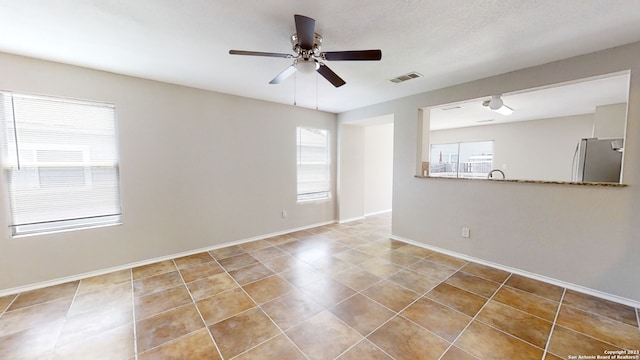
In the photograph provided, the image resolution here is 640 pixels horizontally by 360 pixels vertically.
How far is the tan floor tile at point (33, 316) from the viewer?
1.93m

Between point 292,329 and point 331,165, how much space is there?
371 cm

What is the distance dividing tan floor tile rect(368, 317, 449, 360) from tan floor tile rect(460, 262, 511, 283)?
1.45 metres

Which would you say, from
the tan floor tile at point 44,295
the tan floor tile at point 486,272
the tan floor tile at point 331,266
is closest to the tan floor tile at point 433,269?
the tan floor tile at point 486,272

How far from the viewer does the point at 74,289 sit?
2506mm

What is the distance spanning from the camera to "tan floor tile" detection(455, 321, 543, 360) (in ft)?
5.36

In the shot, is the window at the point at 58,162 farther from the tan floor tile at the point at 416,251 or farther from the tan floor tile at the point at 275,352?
the tan floor tile at the point at 416,251

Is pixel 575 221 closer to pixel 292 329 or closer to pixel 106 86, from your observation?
pixel 292 329

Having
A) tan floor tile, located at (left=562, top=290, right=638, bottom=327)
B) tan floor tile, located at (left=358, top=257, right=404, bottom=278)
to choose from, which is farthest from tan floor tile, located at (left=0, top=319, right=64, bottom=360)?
tan floor tile, located at (left=562, top=290, right=638, bottom=327)

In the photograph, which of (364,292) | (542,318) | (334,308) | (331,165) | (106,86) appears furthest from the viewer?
(331,165)

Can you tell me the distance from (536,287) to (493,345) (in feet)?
4.42

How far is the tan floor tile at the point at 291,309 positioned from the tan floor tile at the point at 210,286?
0.61 m

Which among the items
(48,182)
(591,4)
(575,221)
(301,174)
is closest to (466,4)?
(591,4)

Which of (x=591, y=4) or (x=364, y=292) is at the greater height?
(x=591, y=4)

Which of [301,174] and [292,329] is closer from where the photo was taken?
[292,329]
